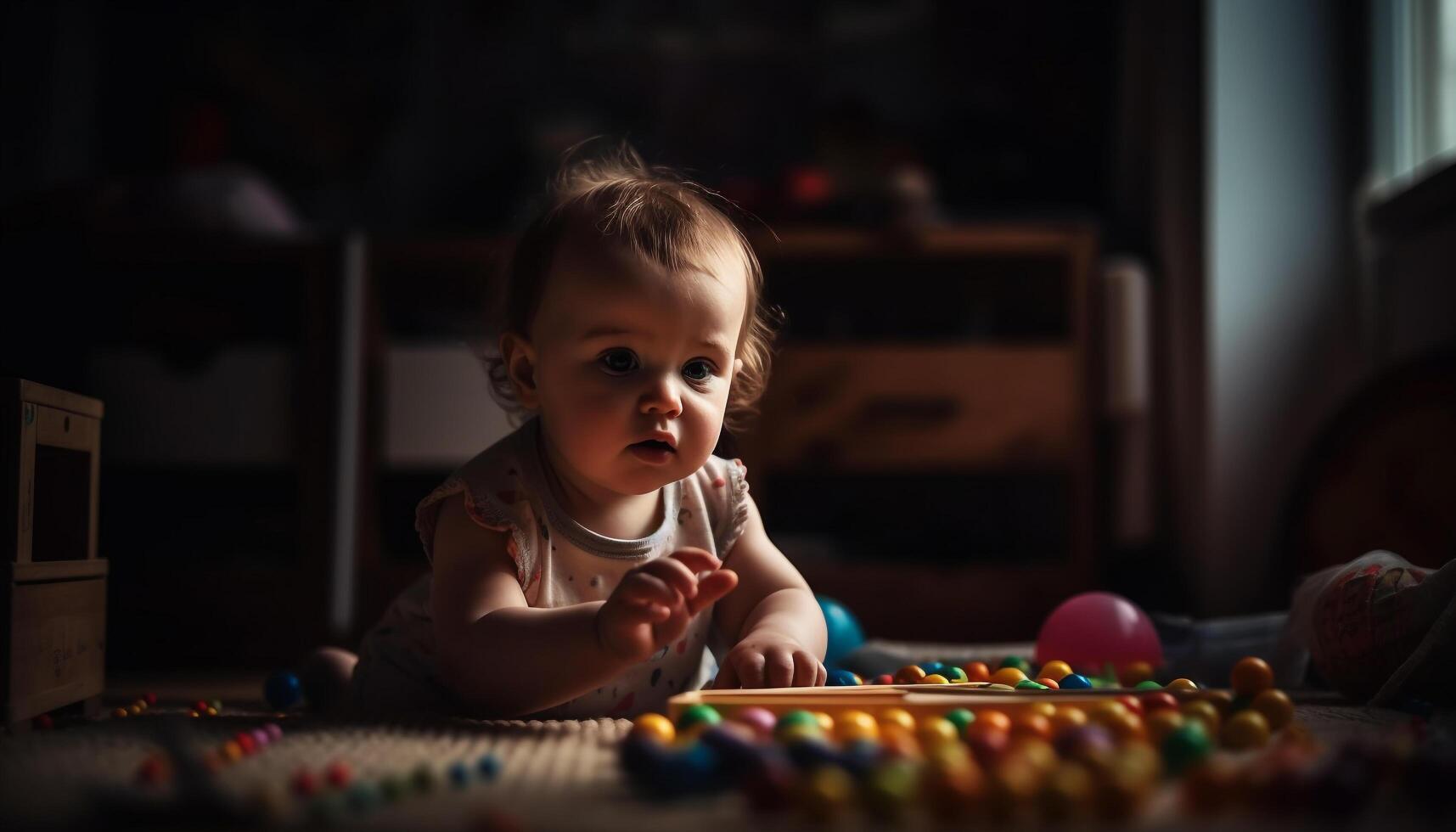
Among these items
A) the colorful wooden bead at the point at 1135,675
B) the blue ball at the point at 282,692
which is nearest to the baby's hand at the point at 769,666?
the colorful wooden bead at the point at 1135,675

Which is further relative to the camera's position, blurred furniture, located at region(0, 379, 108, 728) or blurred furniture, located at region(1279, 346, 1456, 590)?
blurred furniture, located at region(1279, 346, 1456, 590)

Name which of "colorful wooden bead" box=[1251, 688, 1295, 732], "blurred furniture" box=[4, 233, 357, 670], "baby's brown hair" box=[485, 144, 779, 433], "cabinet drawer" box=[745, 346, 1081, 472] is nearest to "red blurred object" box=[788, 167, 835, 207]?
"cabinet drawer" box=[745, 346, 1081, 472]

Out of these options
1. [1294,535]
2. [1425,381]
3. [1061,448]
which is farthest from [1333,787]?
[1061,448]

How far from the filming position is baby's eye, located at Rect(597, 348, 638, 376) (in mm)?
859

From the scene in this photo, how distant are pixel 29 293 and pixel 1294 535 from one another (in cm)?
178

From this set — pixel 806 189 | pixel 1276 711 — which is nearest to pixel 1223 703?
pixel 1276 711

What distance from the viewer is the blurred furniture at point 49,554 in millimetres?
797

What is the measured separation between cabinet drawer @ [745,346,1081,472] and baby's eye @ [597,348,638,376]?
1.11 metres

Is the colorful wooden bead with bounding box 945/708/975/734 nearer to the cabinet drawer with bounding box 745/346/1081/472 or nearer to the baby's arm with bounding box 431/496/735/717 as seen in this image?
the baby's arm with bounding box 431/496/735/717

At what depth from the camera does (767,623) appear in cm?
92

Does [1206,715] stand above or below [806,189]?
below

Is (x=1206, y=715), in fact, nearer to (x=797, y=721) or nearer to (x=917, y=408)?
(x=797, y=721)

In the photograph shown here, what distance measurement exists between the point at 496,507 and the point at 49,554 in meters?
0.39

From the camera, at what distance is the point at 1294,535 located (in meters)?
1.66
